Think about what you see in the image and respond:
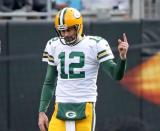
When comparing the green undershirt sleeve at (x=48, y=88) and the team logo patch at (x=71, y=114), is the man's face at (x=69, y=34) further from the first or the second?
the team logo patch at (x=71, y=114)

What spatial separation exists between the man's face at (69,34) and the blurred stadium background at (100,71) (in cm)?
266

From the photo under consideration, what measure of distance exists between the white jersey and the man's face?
0.12m

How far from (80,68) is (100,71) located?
3449 mm

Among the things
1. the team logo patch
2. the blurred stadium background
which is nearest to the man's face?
the team logo patch

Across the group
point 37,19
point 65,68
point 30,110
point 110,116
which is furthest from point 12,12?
point 65,68

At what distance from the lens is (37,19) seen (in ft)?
30.5

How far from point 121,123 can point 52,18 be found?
5.76 feet

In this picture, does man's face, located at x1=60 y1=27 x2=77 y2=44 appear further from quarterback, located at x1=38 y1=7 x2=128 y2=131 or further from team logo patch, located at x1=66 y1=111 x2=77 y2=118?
team logo patch, located at x1=66 y1=111 x2=77 y2=118

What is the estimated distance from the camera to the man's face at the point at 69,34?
18.4ft

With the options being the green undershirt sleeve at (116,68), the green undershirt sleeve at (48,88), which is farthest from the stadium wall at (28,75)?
the green undershirt sleeve at (116,68)

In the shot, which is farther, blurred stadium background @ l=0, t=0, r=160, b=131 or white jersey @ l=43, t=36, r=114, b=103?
blurred stadium background @ l=0, t=0, r=160, b=131

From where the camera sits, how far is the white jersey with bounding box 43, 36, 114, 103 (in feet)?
18.7

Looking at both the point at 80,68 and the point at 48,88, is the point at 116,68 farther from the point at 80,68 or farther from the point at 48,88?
the point at 48,88

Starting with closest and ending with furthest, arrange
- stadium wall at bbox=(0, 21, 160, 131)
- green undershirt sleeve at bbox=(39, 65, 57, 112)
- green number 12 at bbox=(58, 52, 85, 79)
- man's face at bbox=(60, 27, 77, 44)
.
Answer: man's face at bbox=(60, 27, 77, 44), green number 12 at bbox=(58, 52, 85, 79), green undershirt sleeve at bbox=(39, 65, 57, 112), stadium wall at bbox=(0, 21, 160, 131)
